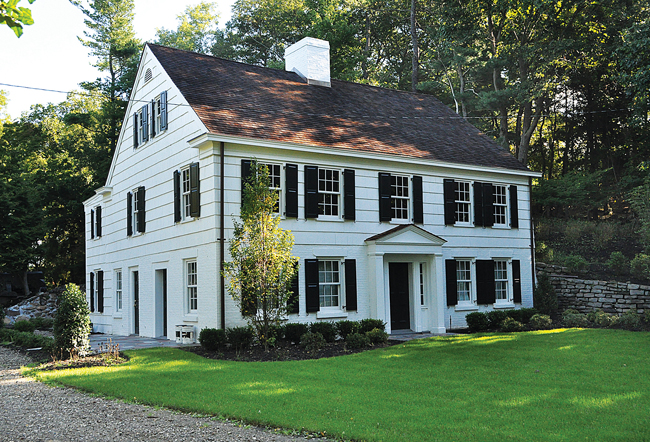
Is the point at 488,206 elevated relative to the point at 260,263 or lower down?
elevated

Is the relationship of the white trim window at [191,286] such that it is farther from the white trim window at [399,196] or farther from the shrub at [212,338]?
the white trim window at [399,196]

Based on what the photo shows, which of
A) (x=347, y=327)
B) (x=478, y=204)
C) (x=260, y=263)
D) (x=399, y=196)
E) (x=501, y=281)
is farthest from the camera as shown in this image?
(x=501, y=281)

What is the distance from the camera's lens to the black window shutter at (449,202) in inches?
782

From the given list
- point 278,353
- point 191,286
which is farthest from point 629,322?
point 191,286

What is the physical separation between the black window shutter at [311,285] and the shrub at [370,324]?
1.44 meters

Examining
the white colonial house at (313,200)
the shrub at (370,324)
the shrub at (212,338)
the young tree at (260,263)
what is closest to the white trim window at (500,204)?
the white colonial house at (313,200)

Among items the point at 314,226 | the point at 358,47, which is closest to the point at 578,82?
the point at 358,47

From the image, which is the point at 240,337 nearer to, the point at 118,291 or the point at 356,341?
the point at 356,341

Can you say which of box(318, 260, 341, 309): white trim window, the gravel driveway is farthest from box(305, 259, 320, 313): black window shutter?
the gravel driveway

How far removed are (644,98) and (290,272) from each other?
15.5 metres

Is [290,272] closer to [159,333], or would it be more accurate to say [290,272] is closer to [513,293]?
[159,333]

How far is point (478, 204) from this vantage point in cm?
2075

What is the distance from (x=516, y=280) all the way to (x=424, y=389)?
13425 mm

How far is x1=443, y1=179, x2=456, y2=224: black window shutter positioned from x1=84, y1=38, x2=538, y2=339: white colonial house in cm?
4
